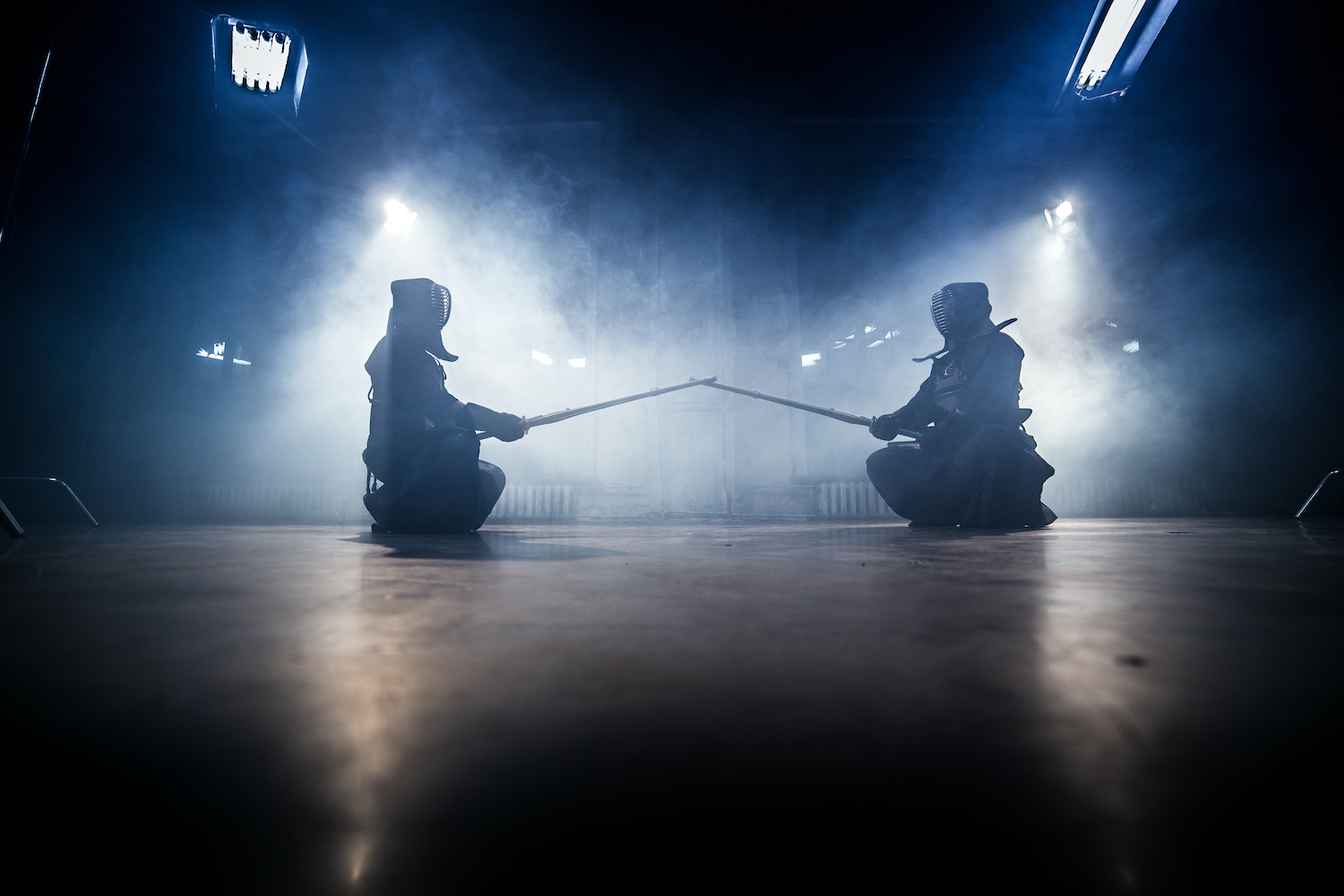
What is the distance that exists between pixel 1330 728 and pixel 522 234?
26.0 feet

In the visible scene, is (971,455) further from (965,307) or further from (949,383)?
(965,307)

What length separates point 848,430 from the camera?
23.9ft

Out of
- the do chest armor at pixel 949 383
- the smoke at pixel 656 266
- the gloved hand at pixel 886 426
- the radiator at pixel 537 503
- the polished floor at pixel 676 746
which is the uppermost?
the smoke at pixel 656 266

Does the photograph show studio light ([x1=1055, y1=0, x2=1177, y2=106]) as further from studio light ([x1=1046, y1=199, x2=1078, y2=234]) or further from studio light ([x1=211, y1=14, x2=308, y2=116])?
studio light ([x1=211, y1=14, x2=308, y2=116])

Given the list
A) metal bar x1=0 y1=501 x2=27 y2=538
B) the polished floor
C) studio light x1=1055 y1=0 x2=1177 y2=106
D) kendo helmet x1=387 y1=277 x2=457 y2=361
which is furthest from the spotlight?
studio light x1=1055 y1=0 x2=1177 y2=106

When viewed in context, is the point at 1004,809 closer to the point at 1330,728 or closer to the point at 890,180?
the point at 1330,728

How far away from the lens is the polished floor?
212mm

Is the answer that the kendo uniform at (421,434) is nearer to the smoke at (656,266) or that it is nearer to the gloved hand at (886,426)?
the gloved hand at (886,426)

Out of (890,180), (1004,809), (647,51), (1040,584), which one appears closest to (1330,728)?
(1004,809)

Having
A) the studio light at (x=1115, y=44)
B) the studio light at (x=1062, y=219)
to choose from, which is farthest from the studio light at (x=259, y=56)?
the studio light at (x=1062, y=219)

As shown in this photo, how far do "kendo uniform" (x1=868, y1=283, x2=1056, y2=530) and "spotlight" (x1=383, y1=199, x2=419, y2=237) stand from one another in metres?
6.85

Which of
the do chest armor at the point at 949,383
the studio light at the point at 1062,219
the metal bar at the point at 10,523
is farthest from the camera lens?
the studio light at the point at 1062,219

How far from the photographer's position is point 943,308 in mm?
3590

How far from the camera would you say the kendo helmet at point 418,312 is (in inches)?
113
